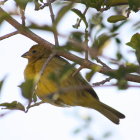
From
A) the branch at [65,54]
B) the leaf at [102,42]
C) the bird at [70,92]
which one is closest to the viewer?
the leaf at [102,42]

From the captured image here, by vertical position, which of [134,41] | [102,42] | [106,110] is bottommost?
[106,110]

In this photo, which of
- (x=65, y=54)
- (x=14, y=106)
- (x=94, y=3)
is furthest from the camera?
(x=65, y=54)

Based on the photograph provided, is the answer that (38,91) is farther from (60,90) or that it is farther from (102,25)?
(60,90)

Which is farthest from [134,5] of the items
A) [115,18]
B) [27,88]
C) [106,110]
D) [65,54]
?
[106,110]

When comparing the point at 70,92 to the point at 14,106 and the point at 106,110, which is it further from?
the point at 14,106

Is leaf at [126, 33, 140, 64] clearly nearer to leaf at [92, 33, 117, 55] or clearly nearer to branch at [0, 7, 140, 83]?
branch at [0, 7, 140, 83]

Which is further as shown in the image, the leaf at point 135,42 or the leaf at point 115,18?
the leaf at point 115,18

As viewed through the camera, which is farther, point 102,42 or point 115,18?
point 115,18

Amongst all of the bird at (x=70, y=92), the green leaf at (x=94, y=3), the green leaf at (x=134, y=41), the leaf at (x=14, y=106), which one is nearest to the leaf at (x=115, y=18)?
the green leaf at (x=94, y=3)

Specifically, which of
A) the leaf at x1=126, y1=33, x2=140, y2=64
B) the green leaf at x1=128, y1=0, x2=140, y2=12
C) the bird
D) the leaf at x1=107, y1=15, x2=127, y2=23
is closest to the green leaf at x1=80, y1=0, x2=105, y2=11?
the leaf at x1=107, y1=15, x2=127, y2=23

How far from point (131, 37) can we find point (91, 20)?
1.29 feet

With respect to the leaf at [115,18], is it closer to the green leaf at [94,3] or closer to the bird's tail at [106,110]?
the green leaf at [94,3]

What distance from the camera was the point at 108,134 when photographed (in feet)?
7.73

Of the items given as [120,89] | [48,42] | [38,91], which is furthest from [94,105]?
[120,89]
